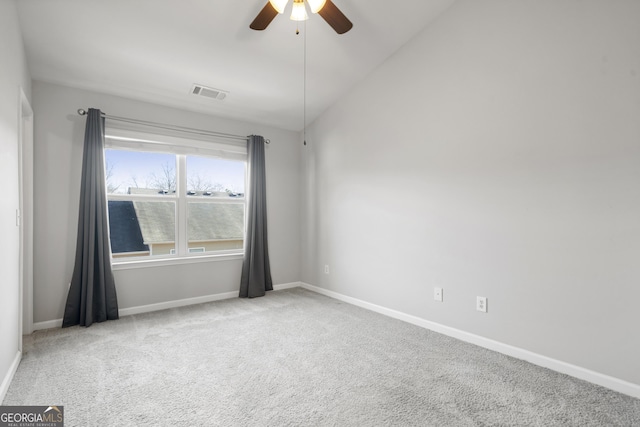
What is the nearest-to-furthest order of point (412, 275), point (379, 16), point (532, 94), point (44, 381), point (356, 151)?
point (44, 381) → point (532, 94) → point (379, 16) → point (412, 275) → point (356, 151)

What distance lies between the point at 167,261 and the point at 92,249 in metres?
0.79

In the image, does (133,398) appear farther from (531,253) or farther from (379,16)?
(379,16)

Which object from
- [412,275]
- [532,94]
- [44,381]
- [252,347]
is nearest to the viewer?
[44,381]

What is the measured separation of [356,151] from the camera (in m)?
3.94

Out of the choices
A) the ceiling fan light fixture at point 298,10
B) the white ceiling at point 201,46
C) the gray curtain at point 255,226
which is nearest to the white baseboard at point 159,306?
the gray curtain at point 255,226

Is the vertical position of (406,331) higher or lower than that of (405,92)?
lower

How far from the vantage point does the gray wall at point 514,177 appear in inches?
80.8

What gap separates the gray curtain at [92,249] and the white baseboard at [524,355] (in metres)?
2.81

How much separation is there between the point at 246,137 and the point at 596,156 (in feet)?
12.0

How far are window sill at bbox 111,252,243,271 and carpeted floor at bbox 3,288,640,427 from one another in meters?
0.65

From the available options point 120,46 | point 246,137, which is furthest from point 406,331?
point 120,46

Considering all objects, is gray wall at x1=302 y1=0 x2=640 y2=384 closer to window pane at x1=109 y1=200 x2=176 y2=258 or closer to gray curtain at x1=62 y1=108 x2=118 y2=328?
window pane at x1=109 y1=200 x2=176 y2=258

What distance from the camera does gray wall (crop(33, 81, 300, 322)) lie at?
121 inches

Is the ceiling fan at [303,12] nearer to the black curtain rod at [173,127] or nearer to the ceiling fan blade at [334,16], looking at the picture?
the ceiling fan blade at [334,16]
